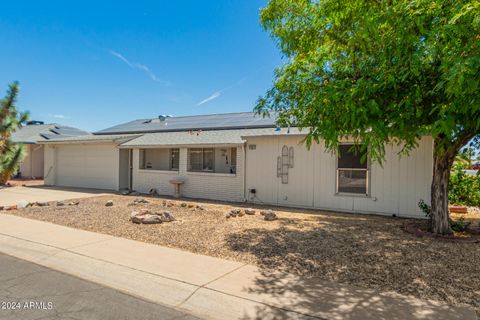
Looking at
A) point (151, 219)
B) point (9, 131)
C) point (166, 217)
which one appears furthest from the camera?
point (9, 131)

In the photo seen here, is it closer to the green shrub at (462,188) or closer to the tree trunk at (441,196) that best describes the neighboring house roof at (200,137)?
the tree trunk at (441,196)

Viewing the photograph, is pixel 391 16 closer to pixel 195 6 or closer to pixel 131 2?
pixel 195 6

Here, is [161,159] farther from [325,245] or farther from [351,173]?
[325,245]

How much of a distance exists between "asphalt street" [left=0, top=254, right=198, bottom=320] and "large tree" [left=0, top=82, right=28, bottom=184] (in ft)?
56.1

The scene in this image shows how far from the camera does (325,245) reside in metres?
6.51

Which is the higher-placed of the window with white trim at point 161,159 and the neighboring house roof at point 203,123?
the neighboring house roof at point 203,123

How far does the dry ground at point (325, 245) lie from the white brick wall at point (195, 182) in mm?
2654

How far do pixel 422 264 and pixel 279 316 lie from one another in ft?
10.6

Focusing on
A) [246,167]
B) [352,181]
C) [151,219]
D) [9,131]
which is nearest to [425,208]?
[352,181]

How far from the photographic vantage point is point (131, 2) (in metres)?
13.7

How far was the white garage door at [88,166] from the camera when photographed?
16781 mm

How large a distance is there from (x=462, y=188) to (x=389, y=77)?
9.89 meters

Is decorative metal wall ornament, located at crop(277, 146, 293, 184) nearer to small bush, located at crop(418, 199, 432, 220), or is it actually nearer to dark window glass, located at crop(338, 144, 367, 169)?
dark window glass, located at crop(338, 144, 367, 169)

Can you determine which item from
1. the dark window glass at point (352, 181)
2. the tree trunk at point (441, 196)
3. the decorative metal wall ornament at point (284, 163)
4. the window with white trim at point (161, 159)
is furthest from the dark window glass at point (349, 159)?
the window with white trim at point (161, 159)
